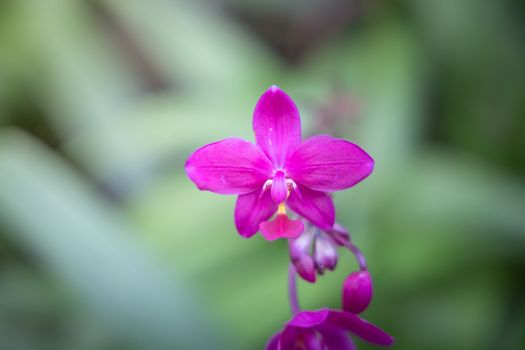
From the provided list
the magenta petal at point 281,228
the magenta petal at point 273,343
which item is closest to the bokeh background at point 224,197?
the magenta petal at point 273,343

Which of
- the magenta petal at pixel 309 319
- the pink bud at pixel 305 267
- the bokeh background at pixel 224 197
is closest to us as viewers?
the magenta petal at pixel 309 319

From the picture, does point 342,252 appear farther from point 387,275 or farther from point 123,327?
point 123,327

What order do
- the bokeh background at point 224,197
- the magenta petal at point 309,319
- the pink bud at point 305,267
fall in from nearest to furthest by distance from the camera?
1. the magenta petal at point 309,319
2. the pink bud at point 305,267
3. the bokeh background at point 224,197

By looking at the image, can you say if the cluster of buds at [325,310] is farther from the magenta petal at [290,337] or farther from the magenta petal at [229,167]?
the magenta petal at [229,167]

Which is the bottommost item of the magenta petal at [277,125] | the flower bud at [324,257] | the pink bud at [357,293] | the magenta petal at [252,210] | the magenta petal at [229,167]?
the pink bud at [357,293]

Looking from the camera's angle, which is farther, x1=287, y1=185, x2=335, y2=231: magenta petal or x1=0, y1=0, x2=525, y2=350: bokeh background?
x1=0, y1=0, x2=525, y2=350: bokeh background

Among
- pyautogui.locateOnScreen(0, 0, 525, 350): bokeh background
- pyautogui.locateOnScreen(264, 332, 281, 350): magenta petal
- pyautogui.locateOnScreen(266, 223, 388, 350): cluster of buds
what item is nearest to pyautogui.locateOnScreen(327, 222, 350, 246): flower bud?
pyautogui.locateOnScreen(266, 223, 388, 350): cluster of buds

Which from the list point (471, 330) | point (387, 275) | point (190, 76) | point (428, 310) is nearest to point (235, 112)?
point (190, 76)

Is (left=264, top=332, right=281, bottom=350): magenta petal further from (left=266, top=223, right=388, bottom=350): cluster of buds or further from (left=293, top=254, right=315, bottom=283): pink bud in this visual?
(left=293, top=254, right=315, bottom=283): pink bud
